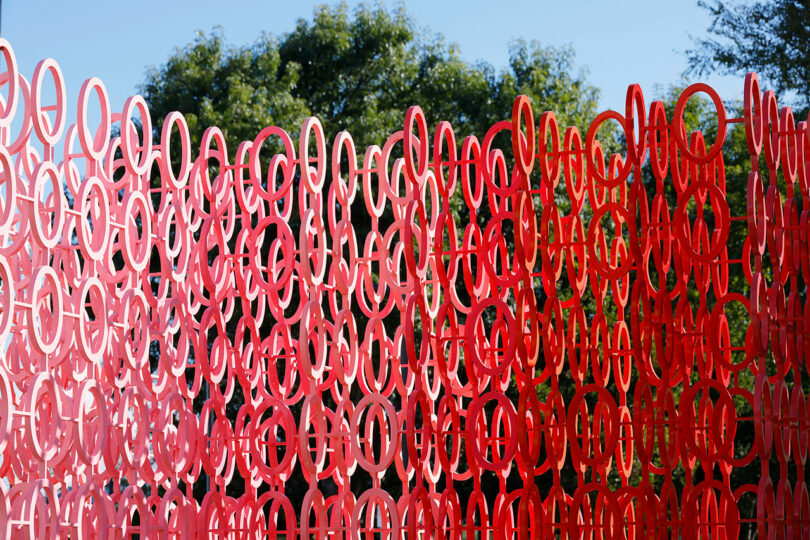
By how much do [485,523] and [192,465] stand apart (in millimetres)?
1684

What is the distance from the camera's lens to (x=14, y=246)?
4504 mm

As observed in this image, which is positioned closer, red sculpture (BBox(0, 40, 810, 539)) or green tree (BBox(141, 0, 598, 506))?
red sculpture (BBox(0, 40, 810, 539))

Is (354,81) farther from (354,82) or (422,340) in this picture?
(422,340)

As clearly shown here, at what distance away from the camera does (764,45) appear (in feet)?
44.0

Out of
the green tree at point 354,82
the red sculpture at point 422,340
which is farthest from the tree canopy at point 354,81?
the red sculpture at point 422,340

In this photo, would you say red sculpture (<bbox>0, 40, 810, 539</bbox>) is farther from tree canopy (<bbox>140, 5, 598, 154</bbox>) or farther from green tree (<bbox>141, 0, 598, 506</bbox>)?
tree canopy (<bbox>140, 5, 598, 154</bbox>)

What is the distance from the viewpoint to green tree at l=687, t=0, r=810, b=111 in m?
12.9

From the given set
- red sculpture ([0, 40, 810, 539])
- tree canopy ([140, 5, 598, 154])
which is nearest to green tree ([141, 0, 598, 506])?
tree canopy ([140, 5, 598, 154])

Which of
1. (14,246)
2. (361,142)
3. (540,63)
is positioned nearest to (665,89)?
(540,63)

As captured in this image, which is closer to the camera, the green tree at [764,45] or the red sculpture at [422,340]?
the red sculpture at [422,340]

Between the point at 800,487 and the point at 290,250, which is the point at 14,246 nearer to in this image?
the point at 290,250

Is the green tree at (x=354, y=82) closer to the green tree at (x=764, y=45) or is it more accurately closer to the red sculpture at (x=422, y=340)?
the green tree at (x=764, y=45)

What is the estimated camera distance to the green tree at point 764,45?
42.5 ft

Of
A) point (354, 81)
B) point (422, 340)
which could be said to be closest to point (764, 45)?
point (354, 81)
